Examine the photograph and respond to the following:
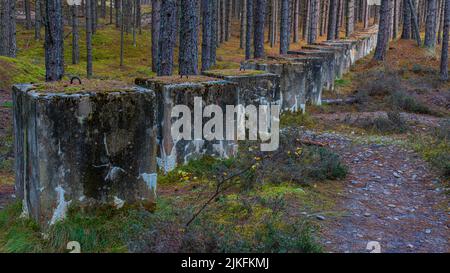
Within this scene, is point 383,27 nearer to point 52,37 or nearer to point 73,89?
point 52,37

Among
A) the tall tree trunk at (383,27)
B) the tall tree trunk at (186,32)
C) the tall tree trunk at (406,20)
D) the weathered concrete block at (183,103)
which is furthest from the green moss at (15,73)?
the tall tree trunk at (406,20)

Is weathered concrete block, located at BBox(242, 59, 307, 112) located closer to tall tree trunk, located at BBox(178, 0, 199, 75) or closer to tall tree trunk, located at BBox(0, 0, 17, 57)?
tall tree trunk, located at BBox(178, 0, 199, 75)

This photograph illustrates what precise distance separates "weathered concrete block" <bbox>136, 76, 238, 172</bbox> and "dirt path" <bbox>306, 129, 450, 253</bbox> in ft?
6.91

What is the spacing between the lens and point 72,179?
476 centimetres

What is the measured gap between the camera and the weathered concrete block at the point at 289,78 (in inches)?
438

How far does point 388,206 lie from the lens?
6156 mm

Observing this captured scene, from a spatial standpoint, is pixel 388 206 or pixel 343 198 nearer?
pixel 388 206

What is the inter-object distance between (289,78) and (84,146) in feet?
23.9

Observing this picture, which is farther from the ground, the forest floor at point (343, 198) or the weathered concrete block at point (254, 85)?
the weathered concrete block at point (254, 85)

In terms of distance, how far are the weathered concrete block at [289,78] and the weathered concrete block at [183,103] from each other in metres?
3.88

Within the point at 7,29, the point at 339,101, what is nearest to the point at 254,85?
the point at 339,101

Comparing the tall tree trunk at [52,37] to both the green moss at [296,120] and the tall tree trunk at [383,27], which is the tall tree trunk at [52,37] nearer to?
the green moss at [296,120]

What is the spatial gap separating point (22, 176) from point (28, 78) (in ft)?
40.2

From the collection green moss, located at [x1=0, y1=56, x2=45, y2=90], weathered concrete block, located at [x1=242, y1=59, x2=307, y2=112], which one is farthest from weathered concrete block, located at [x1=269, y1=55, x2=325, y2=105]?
green moss, located at [x1=0, y1=56, x2=45, y2=90]
